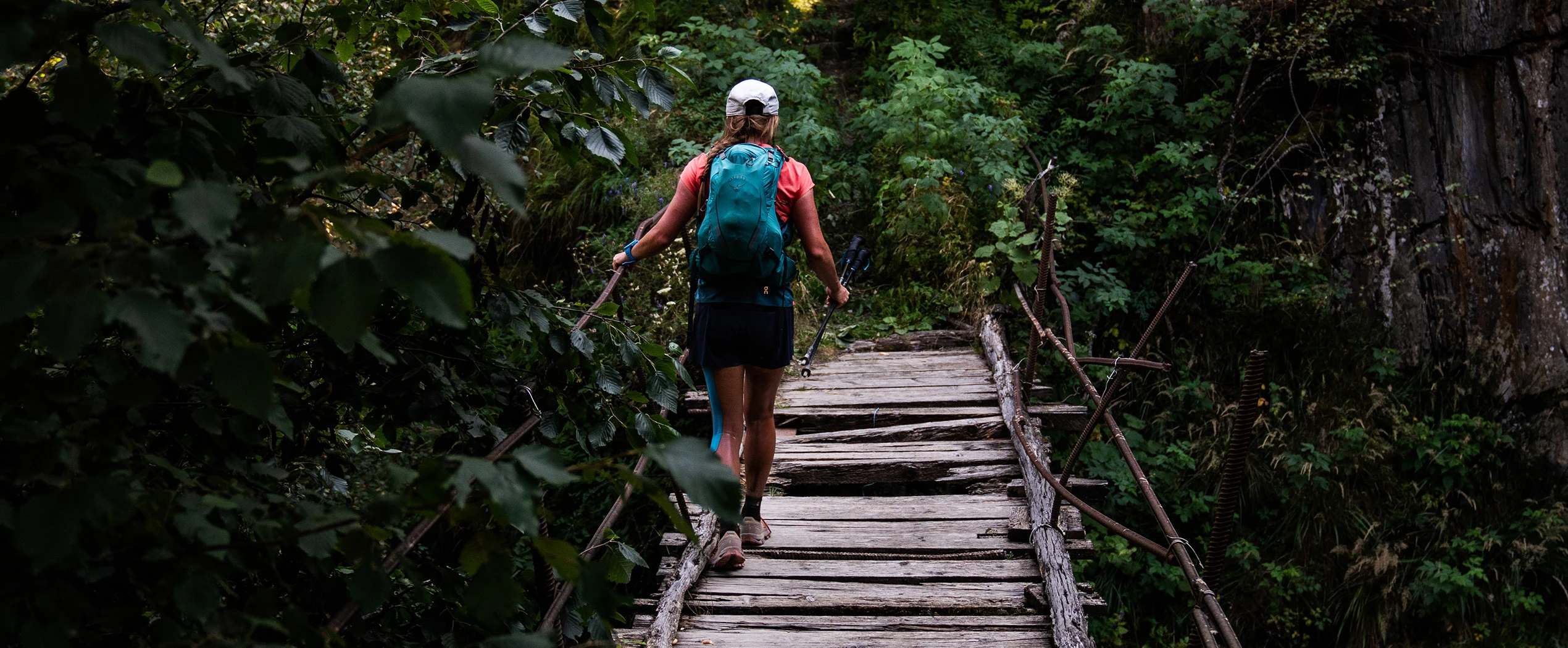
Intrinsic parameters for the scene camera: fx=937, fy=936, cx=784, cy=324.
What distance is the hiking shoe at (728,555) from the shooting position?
3832 millimetres

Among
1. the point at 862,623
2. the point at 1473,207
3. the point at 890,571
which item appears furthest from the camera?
the point at 1473,207

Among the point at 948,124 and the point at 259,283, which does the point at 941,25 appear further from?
the point at 259,283

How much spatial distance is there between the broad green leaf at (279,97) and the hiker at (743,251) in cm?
188

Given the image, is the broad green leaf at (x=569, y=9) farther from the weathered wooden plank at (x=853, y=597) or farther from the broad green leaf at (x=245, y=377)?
the weathered wooden plank at (x=853, y=597)

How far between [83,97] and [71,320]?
0.35 meters

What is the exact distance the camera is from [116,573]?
1.26 m

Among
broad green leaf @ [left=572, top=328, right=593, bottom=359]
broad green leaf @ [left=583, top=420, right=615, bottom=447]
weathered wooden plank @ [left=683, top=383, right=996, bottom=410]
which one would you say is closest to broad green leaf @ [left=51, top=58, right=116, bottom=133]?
broad green leaf @ [left=572, top=328, right=593, bottom=359]

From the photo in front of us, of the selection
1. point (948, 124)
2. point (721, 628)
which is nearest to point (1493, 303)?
point (948, 124)

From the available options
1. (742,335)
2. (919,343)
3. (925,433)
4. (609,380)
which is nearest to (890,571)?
(742,335)

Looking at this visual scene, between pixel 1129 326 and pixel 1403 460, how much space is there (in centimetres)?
234

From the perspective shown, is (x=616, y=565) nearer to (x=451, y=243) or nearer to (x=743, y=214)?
(x=451, y=243)

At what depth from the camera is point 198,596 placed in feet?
3.40

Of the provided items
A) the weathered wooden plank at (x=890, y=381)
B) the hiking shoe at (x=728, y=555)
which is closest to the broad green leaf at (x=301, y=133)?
the hiking shoe at (x=728, y=555)

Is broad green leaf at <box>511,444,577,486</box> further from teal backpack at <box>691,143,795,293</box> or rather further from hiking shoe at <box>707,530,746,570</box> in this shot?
hiking shoe at <box>707,530,746,570</box>
